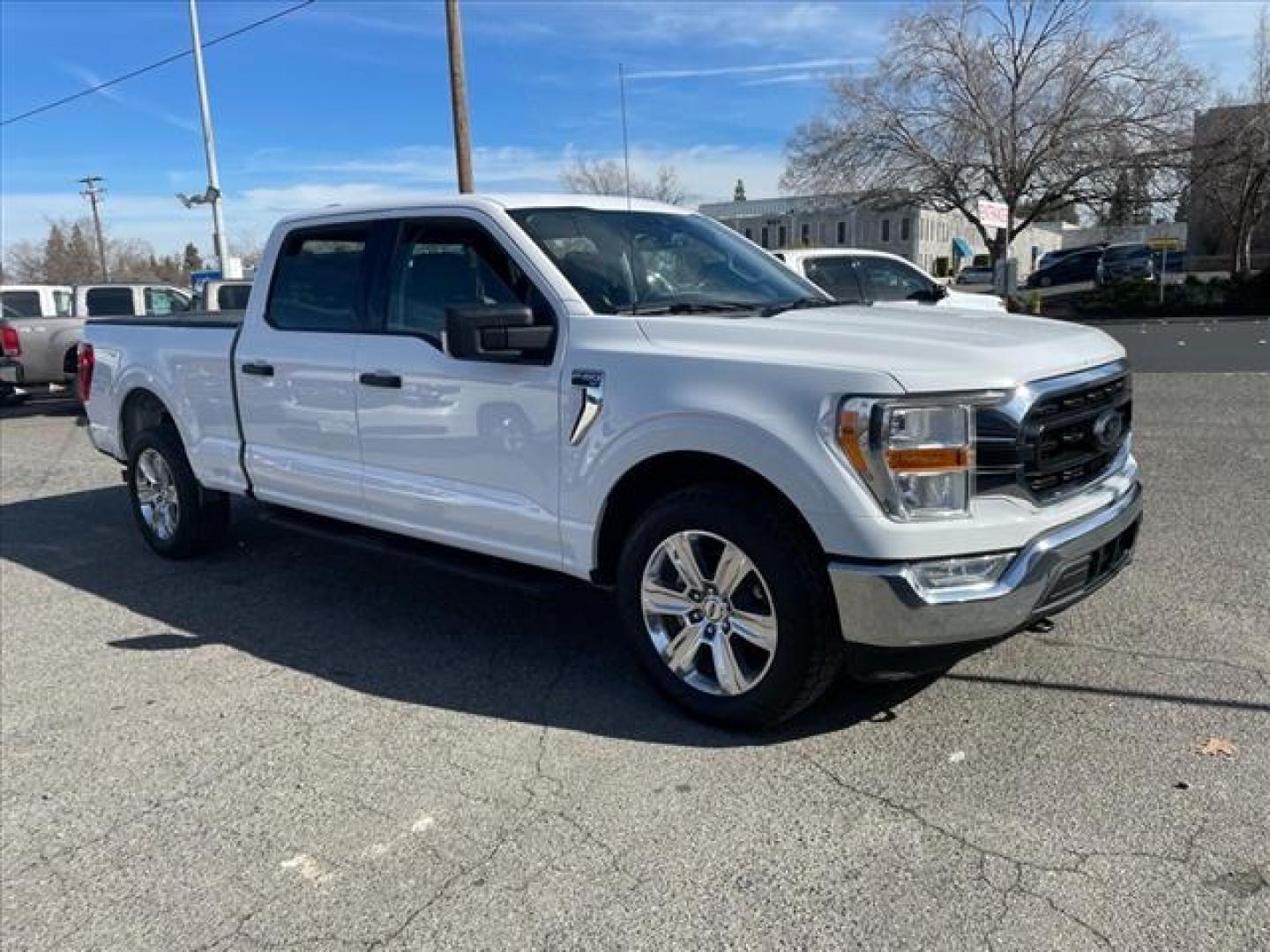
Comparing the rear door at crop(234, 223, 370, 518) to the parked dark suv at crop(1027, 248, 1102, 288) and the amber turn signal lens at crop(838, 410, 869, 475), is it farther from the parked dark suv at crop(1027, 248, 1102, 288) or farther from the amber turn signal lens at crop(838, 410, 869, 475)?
the parked dark suv at crop(1027, 248, 1102, 288)

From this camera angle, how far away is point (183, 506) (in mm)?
6234

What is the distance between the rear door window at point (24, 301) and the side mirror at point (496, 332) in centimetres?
1838

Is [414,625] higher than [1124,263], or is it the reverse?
[1124,263]

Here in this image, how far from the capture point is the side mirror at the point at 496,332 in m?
3.83

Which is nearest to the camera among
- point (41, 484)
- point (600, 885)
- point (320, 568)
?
point (600, 885)

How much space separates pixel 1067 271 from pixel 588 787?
54186mm

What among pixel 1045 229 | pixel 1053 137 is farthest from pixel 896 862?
pixel 1045 229

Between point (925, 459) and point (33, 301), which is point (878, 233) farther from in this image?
point (925, 459)

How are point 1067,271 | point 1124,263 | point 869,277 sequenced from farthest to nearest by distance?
point 1067,271 → point 1124,263 → point 869,277

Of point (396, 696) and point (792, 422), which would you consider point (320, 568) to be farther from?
point (792, 422)

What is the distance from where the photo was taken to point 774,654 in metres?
3.52

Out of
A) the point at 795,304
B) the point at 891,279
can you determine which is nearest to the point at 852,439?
the point at 795,304

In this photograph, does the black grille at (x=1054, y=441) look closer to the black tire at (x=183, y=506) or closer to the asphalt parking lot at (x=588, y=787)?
the asphalt parking lot at (x=588, y=787)

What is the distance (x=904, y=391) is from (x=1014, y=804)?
1.30 metres
